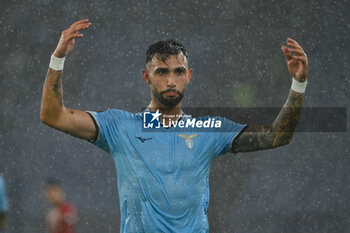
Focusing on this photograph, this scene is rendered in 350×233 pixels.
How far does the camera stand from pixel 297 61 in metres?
3.57

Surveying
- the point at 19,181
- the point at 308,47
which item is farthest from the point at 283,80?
the point at 19,181

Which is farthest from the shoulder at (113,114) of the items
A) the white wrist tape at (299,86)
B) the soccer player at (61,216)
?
the soccer player at (61,216)

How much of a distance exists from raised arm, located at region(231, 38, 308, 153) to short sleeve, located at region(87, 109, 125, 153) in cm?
79

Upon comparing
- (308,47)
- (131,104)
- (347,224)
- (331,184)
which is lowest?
(347,224)

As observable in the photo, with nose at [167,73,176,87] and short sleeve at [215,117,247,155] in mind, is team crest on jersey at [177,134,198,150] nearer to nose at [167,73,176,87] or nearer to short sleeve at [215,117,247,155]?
short sleeve at [215,117,247,155]

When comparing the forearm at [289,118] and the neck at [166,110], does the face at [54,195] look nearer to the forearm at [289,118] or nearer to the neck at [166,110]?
the neck at [166,110]

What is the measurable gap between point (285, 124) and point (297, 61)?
0.40 metres

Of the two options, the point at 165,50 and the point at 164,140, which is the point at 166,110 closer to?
the point at 164,140

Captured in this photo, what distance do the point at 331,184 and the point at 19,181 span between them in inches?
352

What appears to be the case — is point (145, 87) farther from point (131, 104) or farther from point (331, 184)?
point (331, 184)

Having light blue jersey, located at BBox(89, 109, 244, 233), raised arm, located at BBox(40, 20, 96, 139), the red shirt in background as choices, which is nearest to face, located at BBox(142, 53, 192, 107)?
light blue jersey, located at BBox(89, 109, 244, 233)

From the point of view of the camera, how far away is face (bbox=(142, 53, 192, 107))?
12.3 feet

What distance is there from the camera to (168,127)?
3824 mm

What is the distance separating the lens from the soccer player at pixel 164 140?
136 inches
